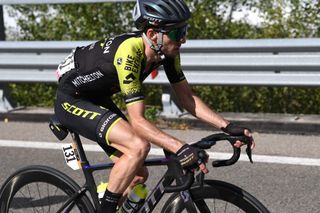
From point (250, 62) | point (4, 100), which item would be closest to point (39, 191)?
point (250, 62)

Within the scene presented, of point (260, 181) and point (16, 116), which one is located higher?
point (260, 181)

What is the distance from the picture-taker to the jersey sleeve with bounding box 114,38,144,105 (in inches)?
159

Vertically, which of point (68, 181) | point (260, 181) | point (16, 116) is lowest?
point (16, 116)

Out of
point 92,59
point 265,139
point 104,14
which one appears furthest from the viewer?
point 104,14

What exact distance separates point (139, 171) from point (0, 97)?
223 inches

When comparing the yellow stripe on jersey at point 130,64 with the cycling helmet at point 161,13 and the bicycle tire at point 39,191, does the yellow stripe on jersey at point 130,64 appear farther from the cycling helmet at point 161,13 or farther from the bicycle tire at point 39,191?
the bicycle tire at point 39,191

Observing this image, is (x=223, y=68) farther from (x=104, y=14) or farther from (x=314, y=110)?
(x=104, y=14)

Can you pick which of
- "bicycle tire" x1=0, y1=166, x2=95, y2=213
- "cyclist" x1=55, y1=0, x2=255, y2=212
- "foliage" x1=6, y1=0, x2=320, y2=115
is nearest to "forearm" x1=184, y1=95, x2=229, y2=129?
"cyclist" x1=55, y1=0, x2=255, y2=212

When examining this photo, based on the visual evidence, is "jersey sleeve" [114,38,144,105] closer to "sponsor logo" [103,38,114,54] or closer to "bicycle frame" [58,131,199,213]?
"sponsor logo" [103,38,114,54]

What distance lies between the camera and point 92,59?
14.3 feet

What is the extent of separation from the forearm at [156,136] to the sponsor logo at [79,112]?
1.16ft

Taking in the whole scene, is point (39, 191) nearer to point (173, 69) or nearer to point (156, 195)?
point (156, 195)

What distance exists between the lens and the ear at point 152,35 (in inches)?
163

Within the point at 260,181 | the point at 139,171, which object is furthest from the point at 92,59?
the point at 260,181
